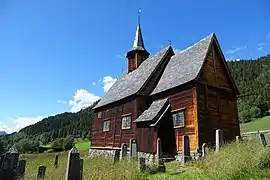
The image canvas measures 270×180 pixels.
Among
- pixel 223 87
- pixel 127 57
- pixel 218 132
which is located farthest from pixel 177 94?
pixel 127 57

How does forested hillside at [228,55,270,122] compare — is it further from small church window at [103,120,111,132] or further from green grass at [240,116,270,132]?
small church window at [103,120,111,132]

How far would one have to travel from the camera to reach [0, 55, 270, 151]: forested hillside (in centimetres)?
7225

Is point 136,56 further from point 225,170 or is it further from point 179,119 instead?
point 225,170

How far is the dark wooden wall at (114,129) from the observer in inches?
951

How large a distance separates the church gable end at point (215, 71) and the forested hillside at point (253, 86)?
34.4 meters

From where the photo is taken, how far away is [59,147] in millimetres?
80250

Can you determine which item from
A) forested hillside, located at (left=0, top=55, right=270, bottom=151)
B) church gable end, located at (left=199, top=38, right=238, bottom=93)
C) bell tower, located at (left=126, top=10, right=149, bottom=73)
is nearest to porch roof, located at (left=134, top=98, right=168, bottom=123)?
church gable end, located at (left=199, top=38, right=238, bottom=93)

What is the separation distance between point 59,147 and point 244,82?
70.0 m

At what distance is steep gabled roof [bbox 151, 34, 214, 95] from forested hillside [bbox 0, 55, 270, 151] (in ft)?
46.2

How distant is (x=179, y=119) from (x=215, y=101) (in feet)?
11.2

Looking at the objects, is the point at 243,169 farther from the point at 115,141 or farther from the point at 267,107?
the point at 267,107

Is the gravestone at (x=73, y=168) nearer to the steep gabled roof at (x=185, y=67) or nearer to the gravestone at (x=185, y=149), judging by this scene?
the gravestone at (x=185, y=149)

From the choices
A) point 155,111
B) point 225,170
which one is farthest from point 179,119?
point 225,170

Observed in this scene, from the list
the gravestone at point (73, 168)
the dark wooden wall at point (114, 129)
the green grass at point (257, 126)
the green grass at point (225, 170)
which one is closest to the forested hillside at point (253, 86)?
the green grass at point (257, 126)
